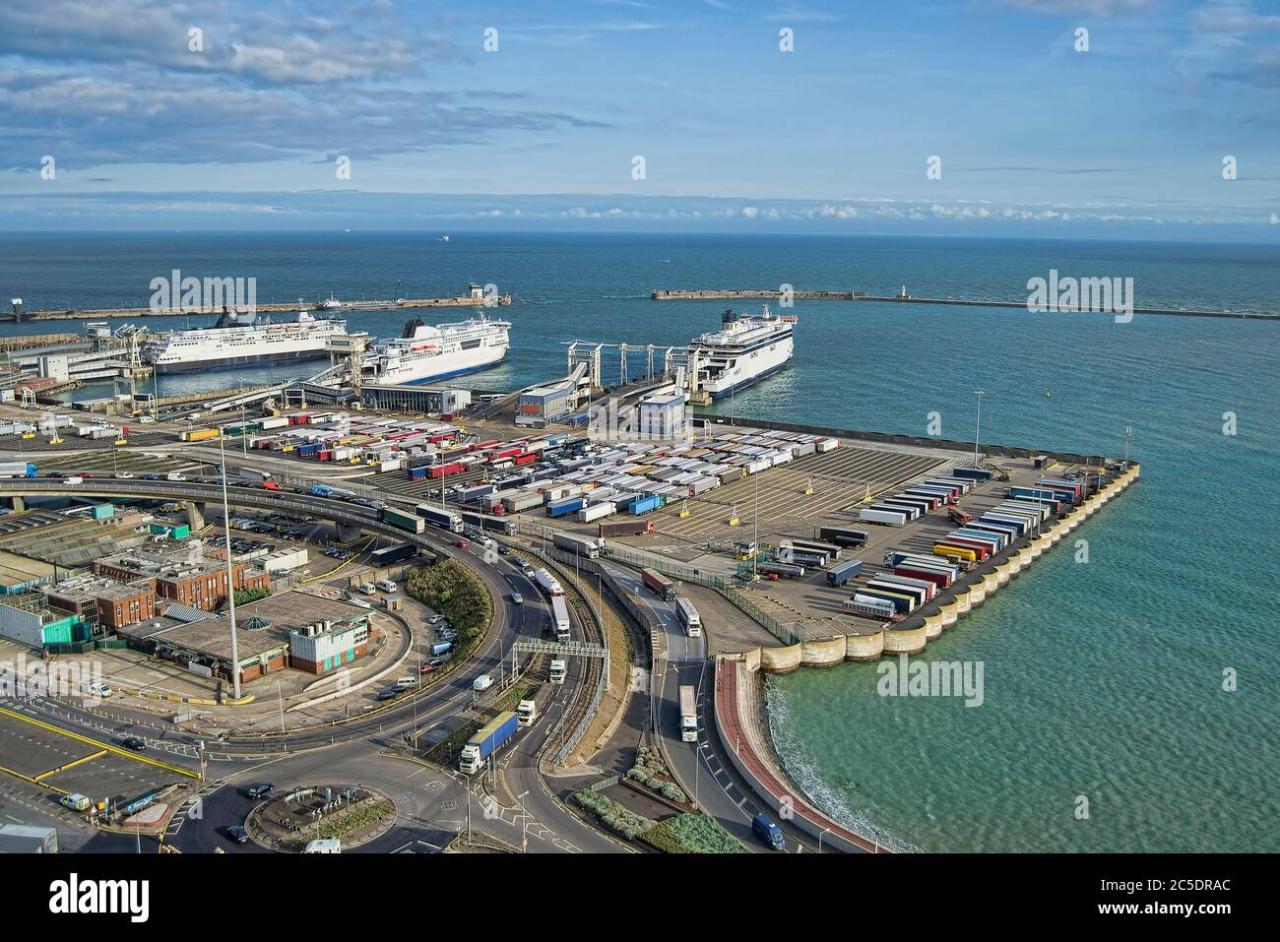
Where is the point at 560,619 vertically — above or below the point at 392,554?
below

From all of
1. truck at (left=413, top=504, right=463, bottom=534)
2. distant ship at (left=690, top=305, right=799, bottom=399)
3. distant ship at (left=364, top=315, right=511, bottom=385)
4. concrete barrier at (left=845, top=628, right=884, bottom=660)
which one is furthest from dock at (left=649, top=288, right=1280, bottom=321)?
concrete barrier at (left=845, top=628, right=884, bottom=660)

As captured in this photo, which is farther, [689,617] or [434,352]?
[434,352]

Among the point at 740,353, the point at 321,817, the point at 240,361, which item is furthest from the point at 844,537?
the point at 240,361


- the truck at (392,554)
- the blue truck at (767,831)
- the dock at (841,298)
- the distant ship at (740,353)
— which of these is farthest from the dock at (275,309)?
the blue truck at (767,831)

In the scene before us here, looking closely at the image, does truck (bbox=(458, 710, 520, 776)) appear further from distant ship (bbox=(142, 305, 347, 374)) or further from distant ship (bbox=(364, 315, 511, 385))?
distant ship (bbox=(142, 305, 347, 374))

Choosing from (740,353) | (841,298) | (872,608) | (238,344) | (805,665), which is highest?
(841,298)

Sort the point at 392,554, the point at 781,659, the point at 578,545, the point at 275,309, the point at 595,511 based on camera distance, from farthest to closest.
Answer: the point at 275,309 → the point at 595,511 → the point at 392,554 → the point at 578,545 → the point at 781,659

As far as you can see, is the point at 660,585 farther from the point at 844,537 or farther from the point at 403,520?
the point at 403,520
